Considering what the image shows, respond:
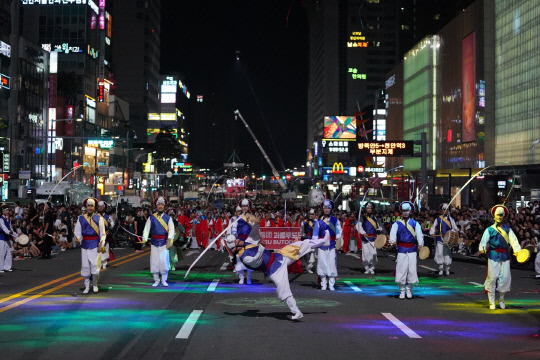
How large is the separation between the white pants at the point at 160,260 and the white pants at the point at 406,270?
5185 mm

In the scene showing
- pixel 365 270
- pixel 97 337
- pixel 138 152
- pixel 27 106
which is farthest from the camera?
pixel 138 152

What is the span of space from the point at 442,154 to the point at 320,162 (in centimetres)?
9221

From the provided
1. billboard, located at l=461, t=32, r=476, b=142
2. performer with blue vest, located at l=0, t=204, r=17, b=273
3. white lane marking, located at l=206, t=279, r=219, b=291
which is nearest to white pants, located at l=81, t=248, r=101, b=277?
white lane marking, located at l=206, t=279, r=219, b=291

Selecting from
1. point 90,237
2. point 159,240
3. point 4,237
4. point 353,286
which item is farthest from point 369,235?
point 4,237

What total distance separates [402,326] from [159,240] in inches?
279

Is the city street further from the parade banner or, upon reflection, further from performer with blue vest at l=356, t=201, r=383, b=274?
the parade banner

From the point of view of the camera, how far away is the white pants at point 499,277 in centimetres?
1312

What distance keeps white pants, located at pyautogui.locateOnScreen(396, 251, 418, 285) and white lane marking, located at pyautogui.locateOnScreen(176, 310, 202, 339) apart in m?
4.47

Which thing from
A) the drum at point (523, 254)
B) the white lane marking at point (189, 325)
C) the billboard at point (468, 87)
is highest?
the billboard at point (468, 87)

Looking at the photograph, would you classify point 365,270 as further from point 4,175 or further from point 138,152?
point 138,152

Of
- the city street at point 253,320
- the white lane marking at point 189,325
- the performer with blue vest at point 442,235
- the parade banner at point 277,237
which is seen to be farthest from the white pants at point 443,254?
the white lane marking at point 189,325

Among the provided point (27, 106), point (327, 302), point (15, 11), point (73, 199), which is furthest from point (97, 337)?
point (15, 11)

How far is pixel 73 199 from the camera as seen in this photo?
5650cm

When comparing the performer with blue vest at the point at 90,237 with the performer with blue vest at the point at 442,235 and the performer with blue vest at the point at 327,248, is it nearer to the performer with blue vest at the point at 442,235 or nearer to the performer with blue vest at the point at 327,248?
the performer with blue vest at the point at 327,248
